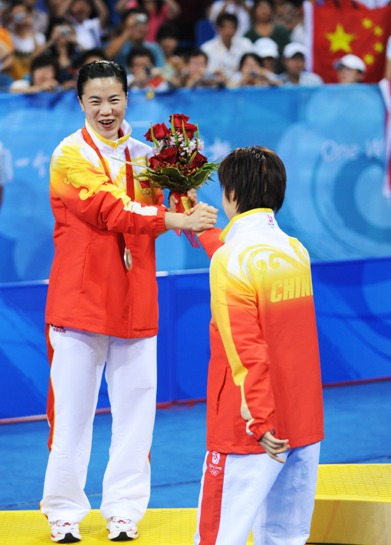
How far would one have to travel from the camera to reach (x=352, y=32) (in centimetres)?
1054

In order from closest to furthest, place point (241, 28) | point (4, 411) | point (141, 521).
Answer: point (141, 521) → point (4, 411) → point (241, 28)

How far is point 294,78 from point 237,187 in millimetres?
7256

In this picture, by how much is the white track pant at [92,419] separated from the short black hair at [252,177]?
1.26 meters

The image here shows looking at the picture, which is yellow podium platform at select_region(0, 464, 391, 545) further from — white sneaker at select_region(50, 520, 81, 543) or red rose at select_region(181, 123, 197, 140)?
red rose at select_region(181, 123, 197, 140)

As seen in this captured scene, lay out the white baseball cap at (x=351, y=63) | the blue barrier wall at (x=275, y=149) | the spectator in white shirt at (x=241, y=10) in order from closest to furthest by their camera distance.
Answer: the blue barrier wall at (x=275, y=149), the white baseball cap at (x=351, y=63), the spectator in white shirt at (x=241, y=10)

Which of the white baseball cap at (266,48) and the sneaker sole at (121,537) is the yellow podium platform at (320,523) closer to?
the sneaker sole at (121,537)

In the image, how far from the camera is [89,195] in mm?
4195

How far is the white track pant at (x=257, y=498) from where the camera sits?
A: 10.8ft

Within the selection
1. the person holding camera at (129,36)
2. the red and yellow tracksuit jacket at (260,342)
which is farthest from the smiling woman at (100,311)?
the person holding camera at (129,36)

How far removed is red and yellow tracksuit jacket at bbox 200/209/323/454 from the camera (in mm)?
3225

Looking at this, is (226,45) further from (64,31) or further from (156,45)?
(64,31)

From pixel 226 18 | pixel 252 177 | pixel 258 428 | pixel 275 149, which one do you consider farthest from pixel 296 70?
pixel 258 428

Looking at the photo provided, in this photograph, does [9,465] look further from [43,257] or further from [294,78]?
[294,78]

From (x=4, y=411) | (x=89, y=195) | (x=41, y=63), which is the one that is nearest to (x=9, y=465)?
(x=4, y=411)
